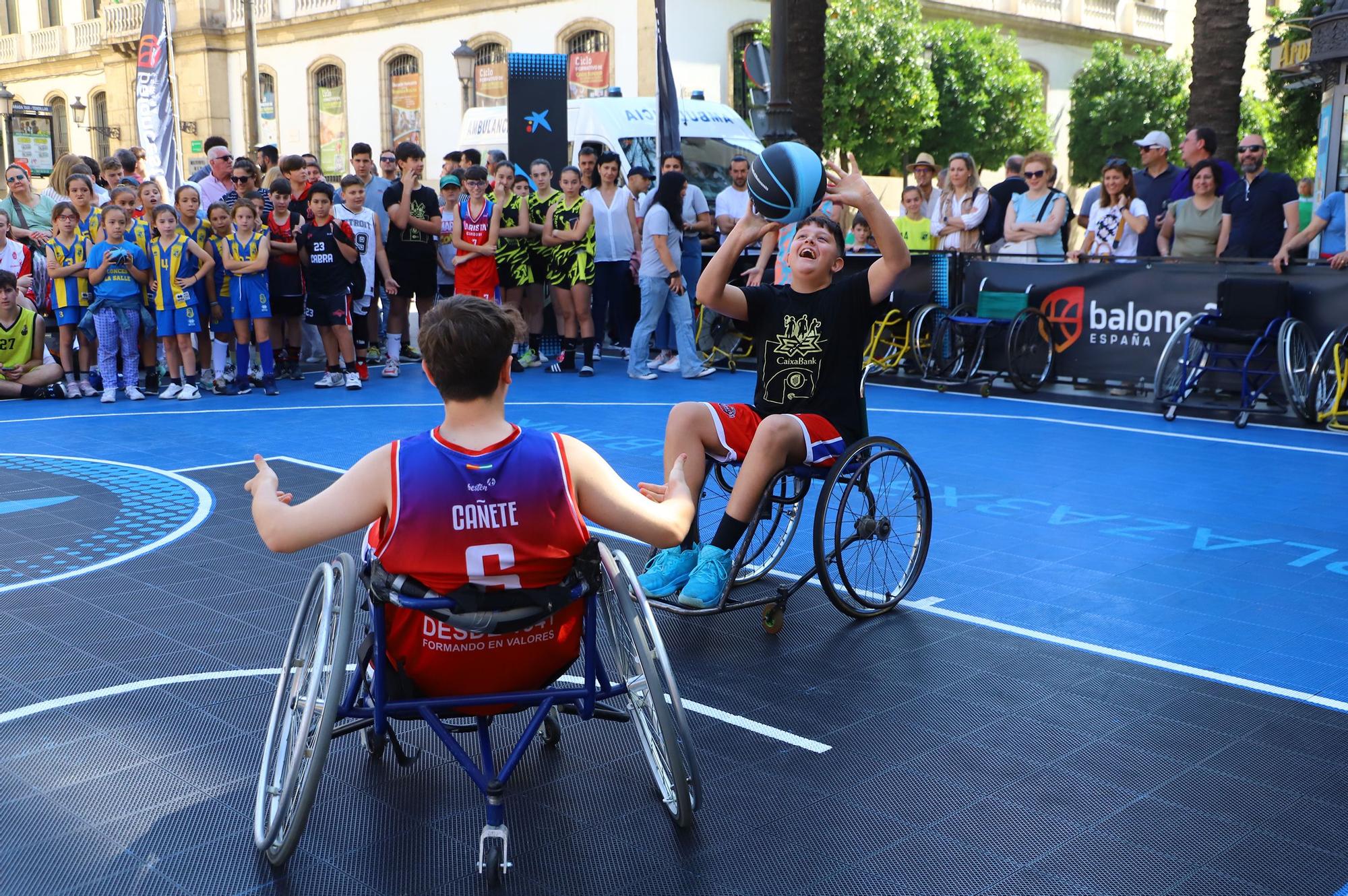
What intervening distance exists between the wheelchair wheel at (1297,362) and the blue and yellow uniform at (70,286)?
10.2m

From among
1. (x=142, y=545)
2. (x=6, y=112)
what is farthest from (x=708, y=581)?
(x=6, y=112)

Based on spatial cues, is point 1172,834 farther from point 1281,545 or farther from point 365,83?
point 365,83

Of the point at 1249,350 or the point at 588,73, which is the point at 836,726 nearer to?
the point at 1249,350

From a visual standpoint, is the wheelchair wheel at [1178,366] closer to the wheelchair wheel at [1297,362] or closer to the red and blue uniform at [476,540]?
the wheelchair wheel at [1297,362]

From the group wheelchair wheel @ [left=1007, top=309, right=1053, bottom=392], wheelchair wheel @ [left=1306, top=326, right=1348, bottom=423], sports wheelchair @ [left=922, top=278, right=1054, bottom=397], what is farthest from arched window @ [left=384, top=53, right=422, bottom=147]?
wheelchair wheel @ [left=1306, top=326, right=1348, bottom=423]

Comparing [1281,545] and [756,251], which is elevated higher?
[756,251]

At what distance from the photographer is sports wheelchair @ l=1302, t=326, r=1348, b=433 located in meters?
9.97

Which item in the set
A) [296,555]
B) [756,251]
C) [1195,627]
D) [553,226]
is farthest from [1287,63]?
[296,555]

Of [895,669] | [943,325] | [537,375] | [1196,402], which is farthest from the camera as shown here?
[537,375]

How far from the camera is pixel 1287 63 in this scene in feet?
61.7

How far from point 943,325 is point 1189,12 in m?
41.0

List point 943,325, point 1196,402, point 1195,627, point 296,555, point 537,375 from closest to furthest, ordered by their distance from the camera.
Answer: point 1195,627, point 296,555, point 1196,402, point 943,325, point 537,375

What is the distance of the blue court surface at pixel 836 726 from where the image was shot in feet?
11.4

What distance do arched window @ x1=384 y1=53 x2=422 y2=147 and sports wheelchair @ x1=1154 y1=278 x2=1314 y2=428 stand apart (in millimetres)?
28661
